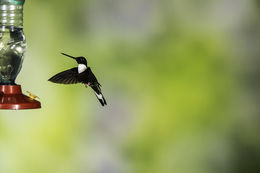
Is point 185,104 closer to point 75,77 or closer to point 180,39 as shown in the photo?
point 180,39

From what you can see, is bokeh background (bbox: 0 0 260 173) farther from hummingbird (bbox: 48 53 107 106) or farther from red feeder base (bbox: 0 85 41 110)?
red feeder base (bbox: 0 85 41 110)

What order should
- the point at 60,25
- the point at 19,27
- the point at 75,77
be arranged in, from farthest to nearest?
the point at 60,25, the point at 75,77, the point at 19,27

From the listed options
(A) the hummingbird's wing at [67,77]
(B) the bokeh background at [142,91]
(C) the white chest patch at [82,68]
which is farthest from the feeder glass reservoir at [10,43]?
(B) the bokeh background at [142,91]

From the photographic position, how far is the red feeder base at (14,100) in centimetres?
246

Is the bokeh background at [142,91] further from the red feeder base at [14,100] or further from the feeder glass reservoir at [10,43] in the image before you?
the red feeder base at [14,100]

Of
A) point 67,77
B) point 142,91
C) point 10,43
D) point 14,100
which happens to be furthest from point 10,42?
point 142,91

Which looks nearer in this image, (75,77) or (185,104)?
(75,77)

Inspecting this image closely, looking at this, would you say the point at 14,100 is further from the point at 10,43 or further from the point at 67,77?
the point at 67,77

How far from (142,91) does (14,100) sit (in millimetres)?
2860

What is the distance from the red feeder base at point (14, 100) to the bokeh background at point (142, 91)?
2512mm

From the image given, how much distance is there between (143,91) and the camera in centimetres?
531

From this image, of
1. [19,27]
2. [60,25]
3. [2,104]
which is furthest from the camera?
[60,25]

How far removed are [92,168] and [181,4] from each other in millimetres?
1804

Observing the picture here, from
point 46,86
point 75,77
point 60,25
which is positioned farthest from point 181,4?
point 75,77
